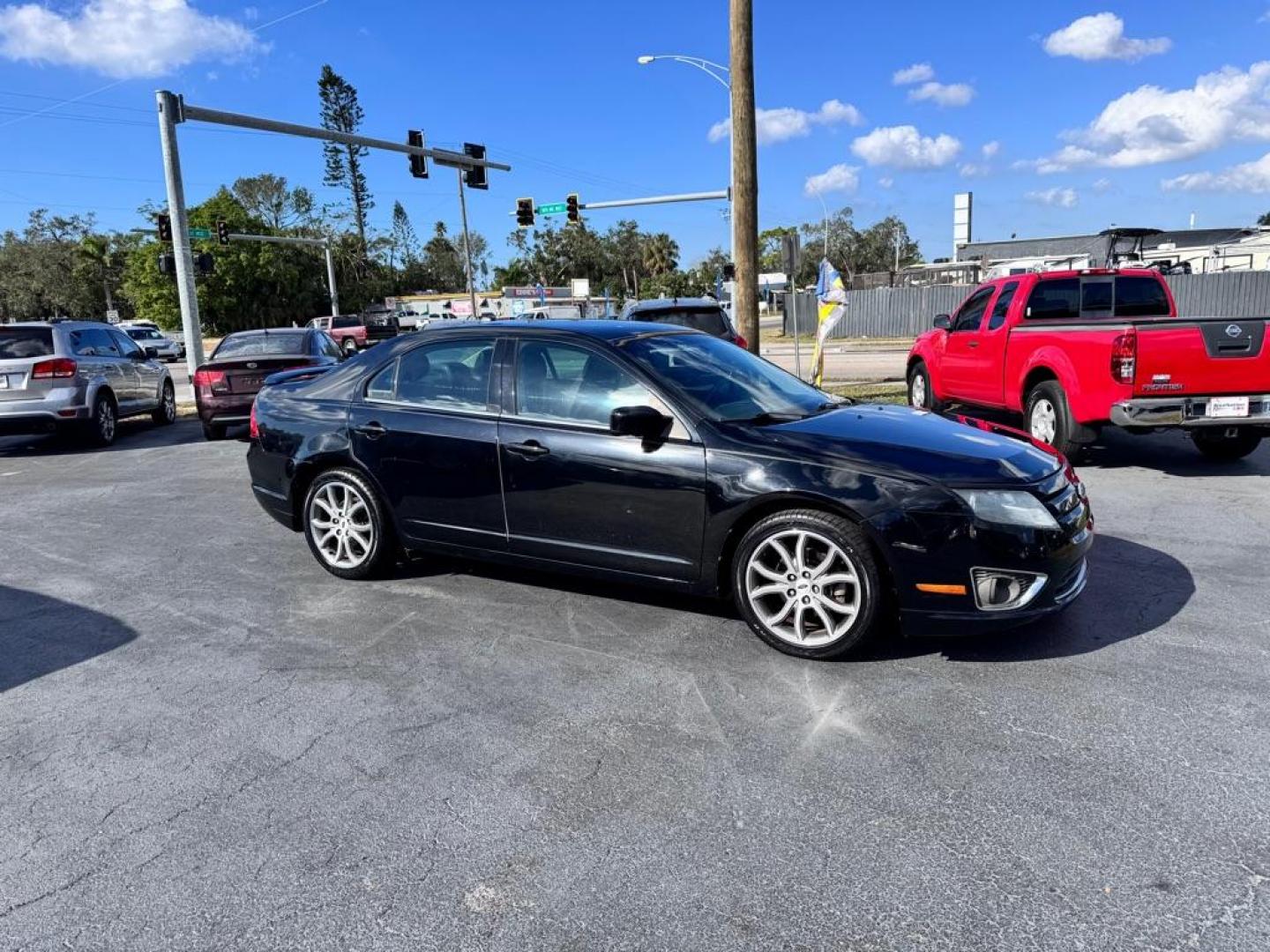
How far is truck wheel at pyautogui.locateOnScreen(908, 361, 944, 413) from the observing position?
37.2ft

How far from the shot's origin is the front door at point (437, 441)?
485cm

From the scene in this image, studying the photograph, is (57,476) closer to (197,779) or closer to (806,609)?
(197,779)

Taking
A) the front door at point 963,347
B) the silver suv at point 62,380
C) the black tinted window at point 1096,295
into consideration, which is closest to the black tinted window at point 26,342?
the silver suv at point 62,380

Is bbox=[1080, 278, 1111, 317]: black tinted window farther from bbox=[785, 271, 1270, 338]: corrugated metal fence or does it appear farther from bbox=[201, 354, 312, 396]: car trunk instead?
bbox=[785, 271, 1270, 338]: corrugated metal fence

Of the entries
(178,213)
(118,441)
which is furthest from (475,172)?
(118,441)

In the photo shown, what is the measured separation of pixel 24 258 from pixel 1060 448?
284 ft

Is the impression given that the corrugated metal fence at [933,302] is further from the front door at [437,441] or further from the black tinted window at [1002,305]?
the front door at [437,441]

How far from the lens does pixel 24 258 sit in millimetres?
73438

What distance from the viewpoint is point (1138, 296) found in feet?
30.5

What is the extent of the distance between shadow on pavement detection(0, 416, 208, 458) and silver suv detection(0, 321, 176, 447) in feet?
0.95

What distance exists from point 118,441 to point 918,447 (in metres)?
12.1

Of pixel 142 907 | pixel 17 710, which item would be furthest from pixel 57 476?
pixel 142 907

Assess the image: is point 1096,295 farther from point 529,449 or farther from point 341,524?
point 341,524

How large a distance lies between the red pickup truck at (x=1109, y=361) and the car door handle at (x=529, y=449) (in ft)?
17.0
